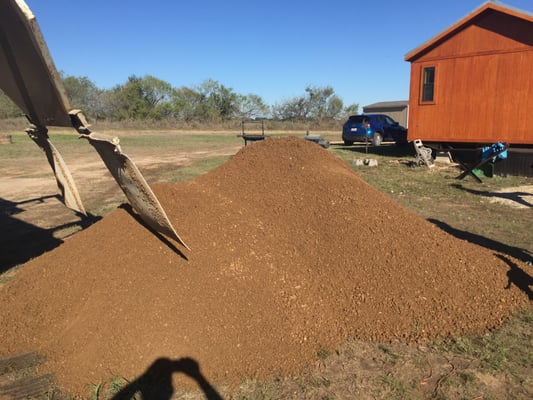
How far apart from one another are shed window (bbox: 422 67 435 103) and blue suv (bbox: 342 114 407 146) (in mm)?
5551

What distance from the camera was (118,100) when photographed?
58156 millimetres

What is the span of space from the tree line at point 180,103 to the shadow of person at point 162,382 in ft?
183

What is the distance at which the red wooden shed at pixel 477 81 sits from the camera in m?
11.2

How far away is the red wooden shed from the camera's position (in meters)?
11.2

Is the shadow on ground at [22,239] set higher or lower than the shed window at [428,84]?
lower

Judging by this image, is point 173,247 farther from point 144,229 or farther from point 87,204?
point 87,204

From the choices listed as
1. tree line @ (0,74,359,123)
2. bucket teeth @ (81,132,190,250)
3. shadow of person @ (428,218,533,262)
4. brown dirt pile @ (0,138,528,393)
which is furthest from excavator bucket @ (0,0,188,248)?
tree line @ (0,74,359,123)

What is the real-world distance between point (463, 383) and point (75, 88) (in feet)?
214

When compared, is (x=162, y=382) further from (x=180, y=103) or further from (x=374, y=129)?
(x=180, y=103)

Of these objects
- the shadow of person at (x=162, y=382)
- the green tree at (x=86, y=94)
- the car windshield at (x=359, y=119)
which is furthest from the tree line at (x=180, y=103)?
the shadow of person at (x=162, y=382)

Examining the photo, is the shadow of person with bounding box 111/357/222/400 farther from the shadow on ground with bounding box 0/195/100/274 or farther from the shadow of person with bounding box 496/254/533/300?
the shadow on ground with bounding box 0/195/100/274

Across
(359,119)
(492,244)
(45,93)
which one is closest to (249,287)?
(45,93)

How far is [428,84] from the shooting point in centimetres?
1343

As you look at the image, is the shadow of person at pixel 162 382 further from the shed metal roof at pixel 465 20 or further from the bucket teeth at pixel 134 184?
the shed metal roof at pixel 465 20
